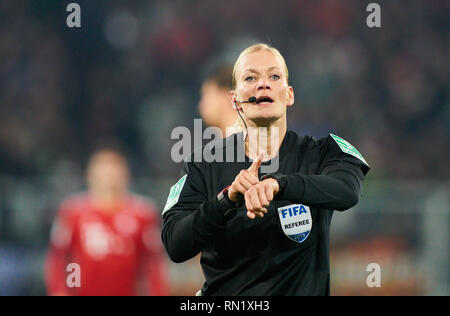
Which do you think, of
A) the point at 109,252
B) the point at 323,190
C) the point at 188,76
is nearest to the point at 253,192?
the point at 323,190

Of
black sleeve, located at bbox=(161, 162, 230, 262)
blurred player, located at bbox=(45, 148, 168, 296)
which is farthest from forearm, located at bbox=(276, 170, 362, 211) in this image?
blurred player, located at bbox=(45, 148, 168, 296)

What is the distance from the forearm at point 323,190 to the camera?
102 inches

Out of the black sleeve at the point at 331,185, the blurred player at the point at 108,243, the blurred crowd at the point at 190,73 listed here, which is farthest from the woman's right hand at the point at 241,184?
the blurred crowd at the point at 190,73

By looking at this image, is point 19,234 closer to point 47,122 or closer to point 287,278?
point 47,122

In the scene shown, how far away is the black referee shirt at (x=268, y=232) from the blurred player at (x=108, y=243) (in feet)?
8.15

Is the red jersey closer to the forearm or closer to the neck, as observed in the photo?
the neck

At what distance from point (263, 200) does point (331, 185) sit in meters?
0.32

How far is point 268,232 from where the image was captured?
9.03 feet

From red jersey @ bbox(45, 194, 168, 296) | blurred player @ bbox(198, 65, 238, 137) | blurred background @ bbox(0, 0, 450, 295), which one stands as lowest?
red jersey @ bbox(45, 194, 168, 296)

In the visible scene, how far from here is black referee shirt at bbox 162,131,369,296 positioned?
265cm

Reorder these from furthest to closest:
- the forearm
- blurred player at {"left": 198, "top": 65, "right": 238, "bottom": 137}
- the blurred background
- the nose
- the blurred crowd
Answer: the blurred crowd < the blurred background < blurred player at {"left": 198, "top": 65, "right": 238, "bottom": 137} < the nose < the forearm

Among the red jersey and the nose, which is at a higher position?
the nose

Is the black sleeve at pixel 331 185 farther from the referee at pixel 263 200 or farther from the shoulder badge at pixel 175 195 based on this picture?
the shoulder badge at pixel 175 195
